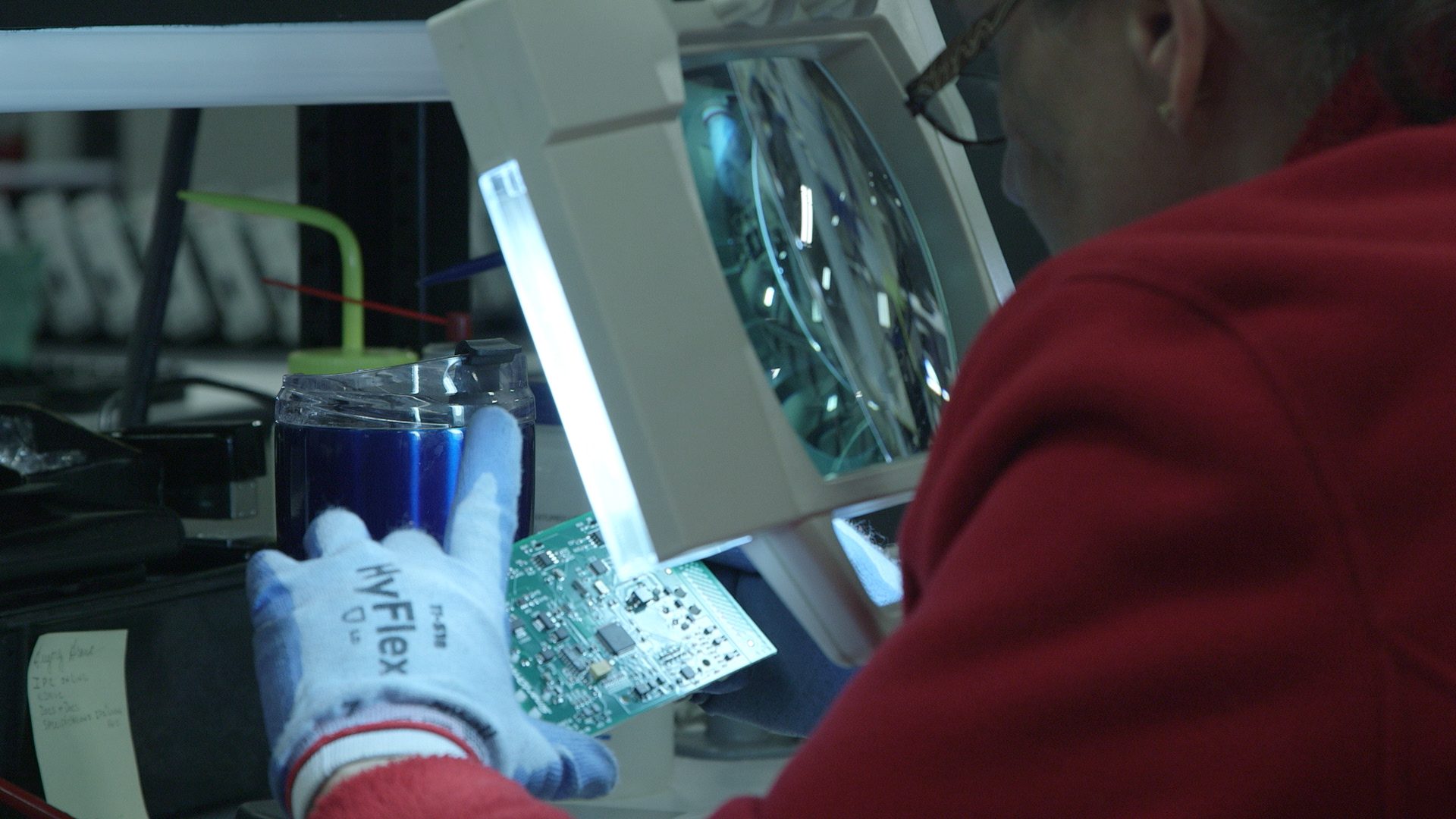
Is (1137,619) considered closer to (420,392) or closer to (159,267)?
(420,392)

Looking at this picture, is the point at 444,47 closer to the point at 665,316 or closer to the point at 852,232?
the point at 665,316

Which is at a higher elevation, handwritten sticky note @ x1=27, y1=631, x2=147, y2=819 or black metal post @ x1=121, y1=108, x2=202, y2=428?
black metal post @ x1=121, y1=108, x2=202, y2=428

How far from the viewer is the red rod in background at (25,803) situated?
79 cm

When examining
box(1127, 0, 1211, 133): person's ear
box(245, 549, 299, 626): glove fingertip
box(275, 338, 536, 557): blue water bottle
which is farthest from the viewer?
box(275, 338, 536, 557): blue water bottle

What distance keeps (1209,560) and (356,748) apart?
Answer: 365 mm

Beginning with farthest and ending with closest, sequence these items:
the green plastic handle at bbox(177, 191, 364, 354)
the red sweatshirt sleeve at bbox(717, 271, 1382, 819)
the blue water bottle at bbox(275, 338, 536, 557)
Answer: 1. the green plastic handle at bbox(177, 191, 364, 354)
2. the blue water bottle at bbox(275, 338, 536, 557)
3. the red sweatshirt sleeve at bbox(717, 271, 1382, 819)

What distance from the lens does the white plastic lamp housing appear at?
56cm

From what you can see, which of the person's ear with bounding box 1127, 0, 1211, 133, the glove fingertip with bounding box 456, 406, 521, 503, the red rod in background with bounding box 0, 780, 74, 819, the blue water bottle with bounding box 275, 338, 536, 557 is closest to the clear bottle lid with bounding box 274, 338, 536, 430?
the blue water bottle with bounding box 275, 338, 536, 557

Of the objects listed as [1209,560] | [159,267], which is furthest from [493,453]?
[159,267]

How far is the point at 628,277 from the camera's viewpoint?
562mm

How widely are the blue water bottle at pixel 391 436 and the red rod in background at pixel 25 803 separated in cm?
21

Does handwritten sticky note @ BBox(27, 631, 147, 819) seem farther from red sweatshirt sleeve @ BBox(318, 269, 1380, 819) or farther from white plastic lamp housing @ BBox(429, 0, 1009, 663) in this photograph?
red sweatshirt sleeve @ BBox(318, 269, 1380, 819)

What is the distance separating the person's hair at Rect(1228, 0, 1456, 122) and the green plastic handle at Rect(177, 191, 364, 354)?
0.83 metres

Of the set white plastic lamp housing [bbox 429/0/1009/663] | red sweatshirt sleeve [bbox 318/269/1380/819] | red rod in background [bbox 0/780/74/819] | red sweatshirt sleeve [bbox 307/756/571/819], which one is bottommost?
red rod in background [bbox 0/780/74/819]
